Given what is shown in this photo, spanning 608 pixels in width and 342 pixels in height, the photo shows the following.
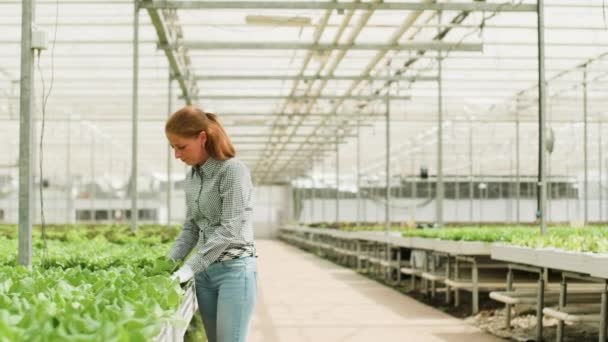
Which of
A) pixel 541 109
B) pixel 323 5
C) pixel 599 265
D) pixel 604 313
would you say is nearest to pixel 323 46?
pixel 323 5

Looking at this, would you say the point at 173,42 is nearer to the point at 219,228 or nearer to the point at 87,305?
the point at 219,228

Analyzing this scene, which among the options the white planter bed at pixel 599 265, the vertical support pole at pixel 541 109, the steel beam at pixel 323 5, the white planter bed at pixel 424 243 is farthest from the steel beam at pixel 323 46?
the white planter bed at pixel 599 265

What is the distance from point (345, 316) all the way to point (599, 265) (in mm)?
3932

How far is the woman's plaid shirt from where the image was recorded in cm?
293

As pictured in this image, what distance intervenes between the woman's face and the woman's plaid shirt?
48 mm

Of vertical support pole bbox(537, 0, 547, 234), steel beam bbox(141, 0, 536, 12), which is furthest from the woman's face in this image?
steel beam bbox(141, 0, 536, 12)

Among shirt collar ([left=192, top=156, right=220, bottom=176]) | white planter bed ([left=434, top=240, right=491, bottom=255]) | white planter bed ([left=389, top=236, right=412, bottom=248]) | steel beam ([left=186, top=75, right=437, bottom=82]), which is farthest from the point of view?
steel beam ([left=186, top=75, right=437, bottom=82])

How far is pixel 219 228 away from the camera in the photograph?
9.72 feet

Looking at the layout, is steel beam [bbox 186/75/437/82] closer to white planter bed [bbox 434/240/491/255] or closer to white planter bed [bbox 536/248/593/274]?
white planter bed [bbox 434/240/491/255]

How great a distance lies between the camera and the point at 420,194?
36.1 metres

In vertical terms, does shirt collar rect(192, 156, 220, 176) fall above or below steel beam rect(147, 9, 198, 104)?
below

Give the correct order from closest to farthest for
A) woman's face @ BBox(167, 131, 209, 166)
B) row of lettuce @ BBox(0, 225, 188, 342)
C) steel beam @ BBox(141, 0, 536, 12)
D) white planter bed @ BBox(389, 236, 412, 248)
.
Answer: row of lettuce @ BBox(0, 225, 188, 342) < woman's face @ BBox(167, 131, 209, 166) < steel beam @ BBox(141, 0, 536, 12) < white planter bed @ BBox(389, 236, 412, 248)

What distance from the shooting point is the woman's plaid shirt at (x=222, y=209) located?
115 inches

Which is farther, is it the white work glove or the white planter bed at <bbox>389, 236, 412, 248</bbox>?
the white planter bed at <bbox>389, 236, 412, 248</bbox>
